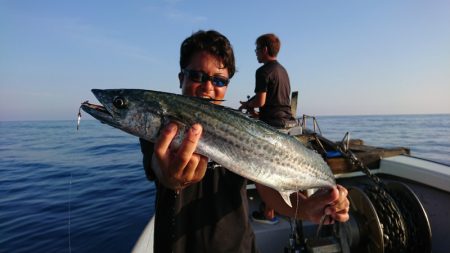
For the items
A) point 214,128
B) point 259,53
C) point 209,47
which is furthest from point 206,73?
point 259,53

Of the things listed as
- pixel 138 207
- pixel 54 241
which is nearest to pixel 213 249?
pixel 54 241

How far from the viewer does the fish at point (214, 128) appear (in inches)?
84.2

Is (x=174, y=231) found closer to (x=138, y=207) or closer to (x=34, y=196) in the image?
(x=138, y=207)

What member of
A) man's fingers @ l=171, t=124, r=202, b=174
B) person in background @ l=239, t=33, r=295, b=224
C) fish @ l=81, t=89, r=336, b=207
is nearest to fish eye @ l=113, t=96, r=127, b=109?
fish @ l=81, t=89, r=336, b=207

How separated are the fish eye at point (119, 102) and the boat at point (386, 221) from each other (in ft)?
5.61

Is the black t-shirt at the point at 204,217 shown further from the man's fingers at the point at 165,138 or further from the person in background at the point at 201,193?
the man's fingers at the point at 165,138

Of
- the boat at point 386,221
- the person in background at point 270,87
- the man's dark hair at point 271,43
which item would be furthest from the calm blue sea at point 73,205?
the man's dark hair at point 271,43

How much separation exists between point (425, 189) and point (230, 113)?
4234mm

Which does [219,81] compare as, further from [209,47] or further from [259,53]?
[259,53]

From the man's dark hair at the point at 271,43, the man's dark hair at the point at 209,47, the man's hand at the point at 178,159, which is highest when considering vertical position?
the man's dark hair at the point at 271,43

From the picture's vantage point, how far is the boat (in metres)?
3.54

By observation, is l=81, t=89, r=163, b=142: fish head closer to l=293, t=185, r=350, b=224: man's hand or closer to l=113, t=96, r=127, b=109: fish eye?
l=113, t=96, r=127, b=109: fish eye

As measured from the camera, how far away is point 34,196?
1088cm

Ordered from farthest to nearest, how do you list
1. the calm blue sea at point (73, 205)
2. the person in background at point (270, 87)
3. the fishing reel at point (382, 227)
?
the calm blue sea at point (73, 205)
the person in background at point (270, 87)
the fishing reel at point (382, 227)
